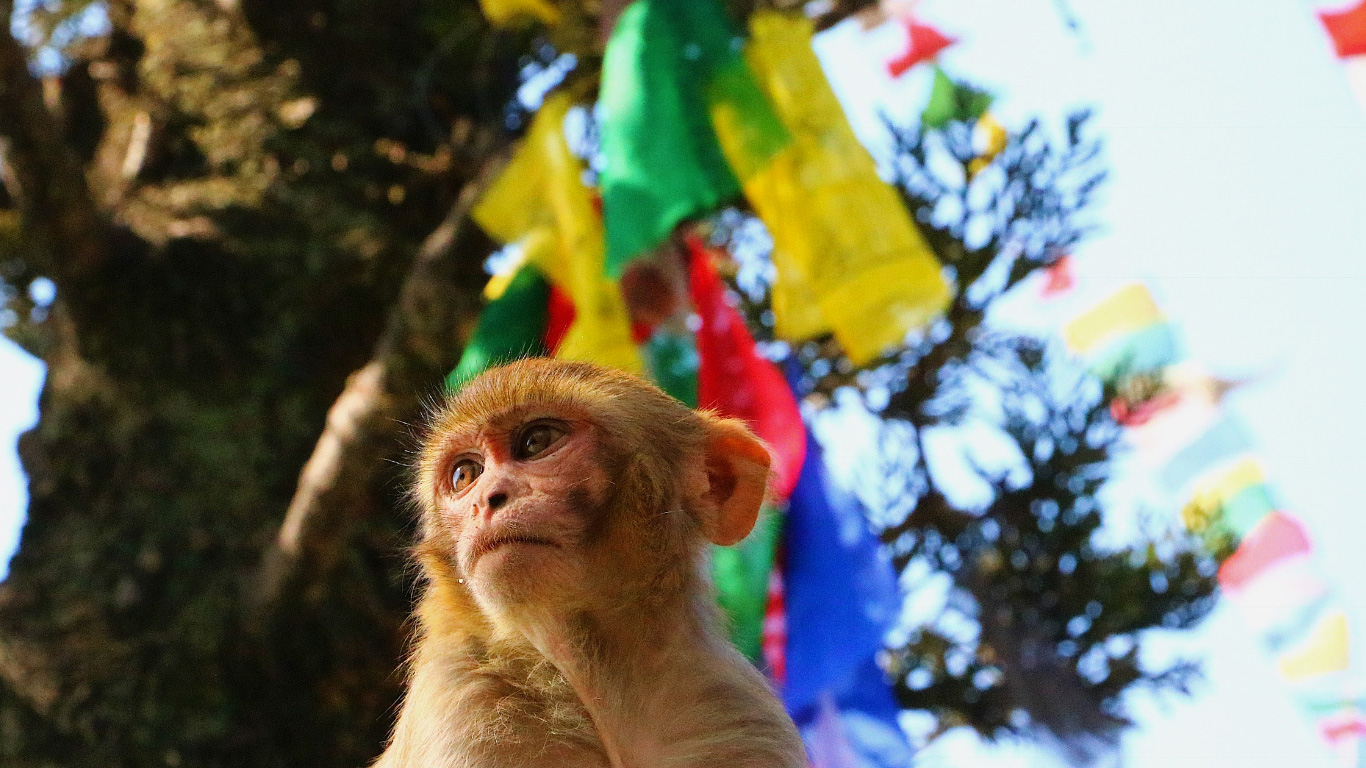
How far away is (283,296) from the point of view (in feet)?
15.5

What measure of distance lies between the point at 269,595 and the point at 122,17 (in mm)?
2637

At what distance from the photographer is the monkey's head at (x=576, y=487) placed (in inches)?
76.1

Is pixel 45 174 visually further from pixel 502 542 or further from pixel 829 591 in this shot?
pixel 502 542

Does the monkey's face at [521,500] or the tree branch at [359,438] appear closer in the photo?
the monkey's face at [521,500]

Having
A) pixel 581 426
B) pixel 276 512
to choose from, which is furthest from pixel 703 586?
pixel 276 512

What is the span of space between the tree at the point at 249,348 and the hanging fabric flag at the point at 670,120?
391 millimetres

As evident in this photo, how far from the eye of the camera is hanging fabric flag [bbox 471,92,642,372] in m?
3.42

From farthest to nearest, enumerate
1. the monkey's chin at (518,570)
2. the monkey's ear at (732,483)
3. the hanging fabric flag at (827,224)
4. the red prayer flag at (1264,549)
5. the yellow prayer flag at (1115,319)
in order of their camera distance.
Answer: the yellow prayer flag at (1115,319), the red prayer flag at (1264,549), the hanging fabric flag at (827,224), the monkey's ear at (732,483), the monkey's chin at (518,570)

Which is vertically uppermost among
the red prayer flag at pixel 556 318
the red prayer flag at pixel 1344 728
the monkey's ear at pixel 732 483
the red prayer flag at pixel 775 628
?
the monkey's ear at pixel 732 483

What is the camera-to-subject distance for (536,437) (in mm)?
2107

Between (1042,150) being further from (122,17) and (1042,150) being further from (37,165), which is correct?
(122,17)

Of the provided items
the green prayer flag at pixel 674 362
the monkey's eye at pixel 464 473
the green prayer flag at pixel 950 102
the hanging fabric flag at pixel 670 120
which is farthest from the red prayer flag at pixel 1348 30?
the monkey's eye at pixel 464 473

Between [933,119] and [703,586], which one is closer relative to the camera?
[703,586]

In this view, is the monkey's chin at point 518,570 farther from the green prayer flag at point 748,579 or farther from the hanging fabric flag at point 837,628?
the hanging fabric flag at point 837,628
